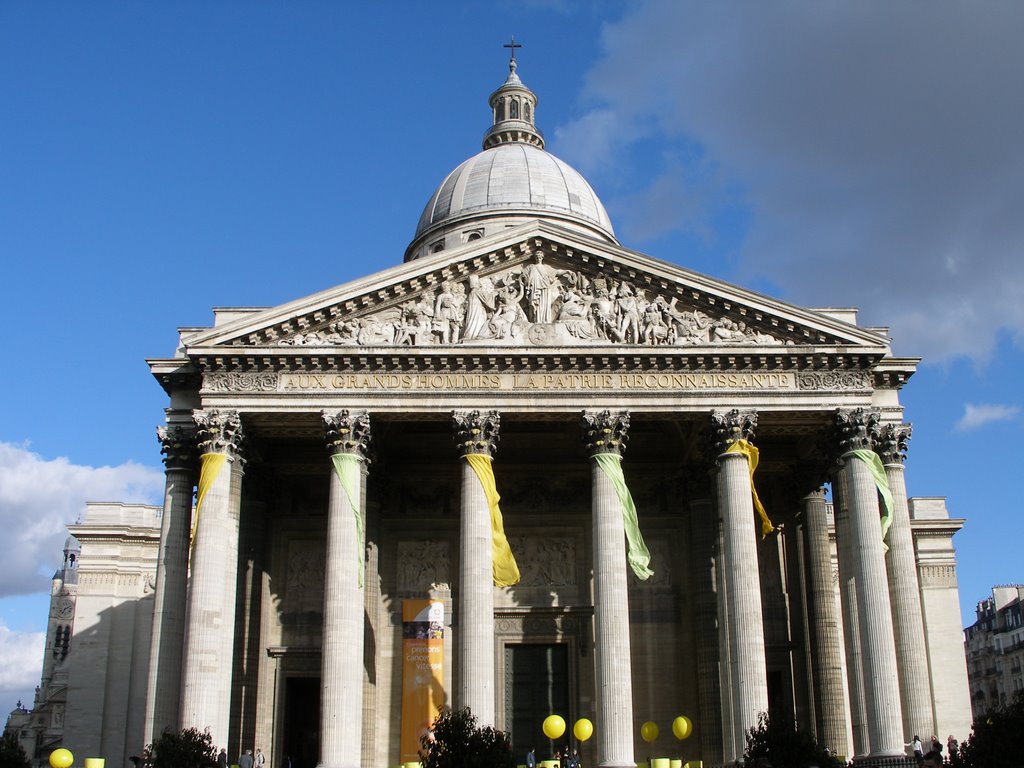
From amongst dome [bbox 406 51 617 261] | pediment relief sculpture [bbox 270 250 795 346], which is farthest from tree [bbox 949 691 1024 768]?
dome [bbox 406 51 617 261]

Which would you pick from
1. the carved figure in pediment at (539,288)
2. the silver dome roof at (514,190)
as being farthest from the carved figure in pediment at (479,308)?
the silver dome roof at (514,190)

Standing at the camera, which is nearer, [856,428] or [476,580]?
[476,580]

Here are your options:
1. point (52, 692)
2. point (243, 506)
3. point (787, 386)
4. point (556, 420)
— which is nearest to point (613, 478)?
point (556, 420)

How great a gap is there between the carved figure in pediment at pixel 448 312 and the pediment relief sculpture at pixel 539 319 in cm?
3

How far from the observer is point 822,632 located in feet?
116

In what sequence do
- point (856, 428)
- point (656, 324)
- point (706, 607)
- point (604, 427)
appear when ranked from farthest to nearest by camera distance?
point (706, 607), point (656, 324), point (856, 428), point (604, 427)

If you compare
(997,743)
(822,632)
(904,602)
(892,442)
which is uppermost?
(892,442)

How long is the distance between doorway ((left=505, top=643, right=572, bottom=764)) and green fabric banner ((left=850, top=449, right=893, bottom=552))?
10.7 meters

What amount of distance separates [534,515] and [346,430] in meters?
8.83

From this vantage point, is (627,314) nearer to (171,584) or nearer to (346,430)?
(346,430)

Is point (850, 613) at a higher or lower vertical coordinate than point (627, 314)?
lower

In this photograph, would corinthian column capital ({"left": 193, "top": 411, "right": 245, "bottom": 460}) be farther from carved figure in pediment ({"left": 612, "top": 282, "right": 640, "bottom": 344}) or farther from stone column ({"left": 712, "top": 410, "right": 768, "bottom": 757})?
stone column ({"left": 712, "top": 410, "right": 768, "bottom": 757})

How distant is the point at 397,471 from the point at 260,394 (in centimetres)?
738

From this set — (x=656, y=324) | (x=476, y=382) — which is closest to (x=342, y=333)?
(x=476, y=382)
